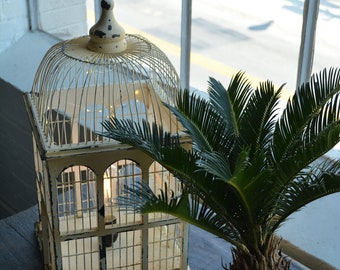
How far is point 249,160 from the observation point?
163cm

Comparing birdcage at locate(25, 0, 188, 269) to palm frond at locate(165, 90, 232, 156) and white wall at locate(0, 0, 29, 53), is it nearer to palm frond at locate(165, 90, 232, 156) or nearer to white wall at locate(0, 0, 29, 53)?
palm frond at locate(165, 90, 232, 156)

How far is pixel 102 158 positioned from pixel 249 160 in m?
0.38

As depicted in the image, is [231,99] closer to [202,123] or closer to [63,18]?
[202,123]

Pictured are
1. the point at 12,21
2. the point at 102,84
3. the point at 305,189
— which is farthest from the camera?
the point at 12,21

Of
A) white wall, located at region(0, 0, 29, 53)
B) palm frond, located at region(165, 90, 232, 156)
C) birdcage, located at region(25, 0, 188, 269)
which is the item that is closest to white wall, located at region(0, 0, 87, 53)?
white wall, located at region(0, 0, 29, 53)

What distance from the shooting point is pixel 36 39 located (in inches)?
133

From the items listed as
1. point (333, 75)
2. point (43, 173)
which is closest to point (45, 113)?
point (43, 173)

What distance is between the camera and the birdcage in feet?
5.60

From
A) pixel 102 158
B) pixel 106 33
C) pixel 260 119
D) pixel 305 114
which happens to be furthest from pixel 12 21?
pixel 305 114

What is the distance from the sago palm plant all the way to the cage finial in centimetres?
22

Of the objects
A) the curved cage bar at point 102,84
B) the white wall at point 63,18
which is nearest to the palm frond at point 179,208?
the curved cage bar at point 102,84

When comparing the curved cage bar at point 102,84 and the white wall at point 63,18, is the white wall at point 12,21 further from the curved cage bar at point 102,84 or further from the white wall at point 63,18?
the curved cage bar at point 102,84

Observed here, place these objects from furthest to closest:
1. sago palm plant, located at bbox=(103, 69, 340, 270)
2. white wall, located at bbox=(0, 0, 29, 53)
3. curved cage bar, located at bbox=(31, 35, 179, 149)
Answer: white wall, located at bbox=(0, 0, 29, 53) < curved cage bar, located at bbox=(31, 35, 179, 149) < sago palm plant, located at bbox=(103, 69, 340, 270)

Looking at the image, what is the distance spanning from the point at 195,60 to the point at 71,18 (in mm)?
949
